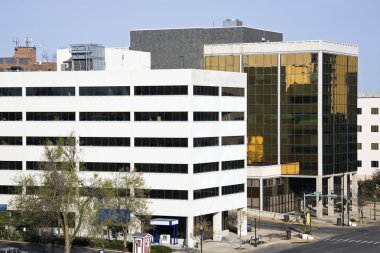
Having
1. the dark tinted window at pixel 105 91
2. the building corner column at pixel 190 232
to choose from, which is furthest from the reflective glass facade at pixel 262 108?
the dark tinted window at pixel 105 91

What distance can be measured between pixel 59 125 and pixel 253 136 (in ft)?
164

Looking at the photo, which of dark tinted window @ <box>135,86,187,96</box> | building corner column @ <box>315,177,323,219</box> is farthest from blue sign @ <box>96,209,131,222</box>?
building corner column @ <box>315,177,323,219</box>

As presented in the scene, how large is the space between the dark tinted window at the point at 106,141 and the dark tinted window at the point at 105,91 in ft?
21.7

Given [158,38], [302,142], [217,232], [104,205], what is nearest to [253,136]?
[302,142]

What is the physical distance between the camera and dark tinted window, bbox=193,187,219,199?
392 feet

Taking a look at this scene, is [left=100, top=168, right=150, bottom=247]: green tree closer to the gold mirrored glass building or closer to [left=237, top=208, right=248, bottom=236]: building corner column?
[left=237, top=208, right=248, bottom=236]: building corner column

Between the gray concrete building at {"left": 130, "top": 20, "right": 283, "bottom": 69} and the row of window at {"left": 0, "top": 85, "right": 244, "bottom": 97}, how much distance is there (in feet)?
120

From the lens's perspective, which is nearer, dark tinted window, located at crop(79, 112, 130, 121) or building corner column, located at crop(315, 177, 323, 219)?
dark tinted window, located at crop(79, 112, 130, 121)

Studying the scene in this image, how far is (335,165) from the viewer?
16300 centimetres

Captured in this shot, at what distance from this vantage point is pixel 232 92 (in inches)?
5069

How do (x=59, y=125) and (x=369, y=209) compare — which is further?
(x=369, y=209)

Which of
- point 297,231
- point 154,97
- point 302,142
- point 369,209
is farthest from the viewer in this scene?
point 369,209

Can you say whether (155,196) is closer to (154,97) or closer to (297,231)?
(154,97)

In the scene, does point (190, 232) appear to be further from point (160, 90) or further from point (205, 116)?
point (160, 90)
